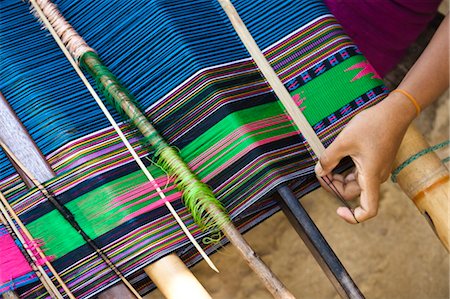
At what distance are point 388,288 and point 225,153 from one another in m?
1.17

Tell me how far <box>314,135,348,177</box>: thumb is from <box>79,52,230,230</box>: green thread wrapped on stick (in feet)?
0.73

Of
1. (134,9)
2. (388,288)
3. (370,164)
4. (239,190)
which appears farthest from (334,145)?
(388,288)

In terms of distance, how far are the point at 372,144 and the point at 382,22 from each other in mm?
643

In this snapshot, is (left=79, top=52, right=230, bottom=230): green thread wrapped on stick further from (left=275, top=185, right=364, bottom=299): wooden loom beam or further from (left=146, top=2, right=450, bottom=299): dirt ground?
(left=146, top=2, right=450, bottom=299): dirt ground

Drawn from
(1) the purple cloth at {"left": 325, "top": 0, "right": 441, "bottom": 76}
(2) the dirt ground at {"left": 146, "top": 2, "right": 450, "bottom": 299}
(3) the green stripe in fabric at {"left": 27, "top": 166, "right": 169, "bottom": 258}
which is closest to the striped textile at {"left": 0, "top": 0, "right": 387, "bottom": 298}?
(3) the green stripe in fabric at {"left": 27, "top": 166, "right": 169, "bottom": 258}

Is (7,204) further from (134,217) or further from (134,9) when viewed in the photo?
(134,9)

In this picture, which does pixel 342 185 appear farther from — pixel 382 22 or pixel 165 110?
pixel 382 22

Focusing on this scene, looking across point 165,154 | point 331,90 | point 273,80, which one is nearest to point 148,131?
point 165,154

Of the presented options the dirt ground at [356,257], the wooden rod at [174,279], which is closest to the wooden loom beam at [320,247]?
the wooden rod at [174,279]

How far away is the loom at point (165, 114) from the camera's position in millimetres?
1111

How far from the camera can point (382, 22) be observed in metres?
1.59

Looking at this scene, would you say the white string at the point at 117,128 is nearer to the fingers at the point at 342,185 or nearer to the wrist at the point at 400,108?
the fingers at the point at 342,185

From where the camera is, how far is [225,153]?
1170 millimetres

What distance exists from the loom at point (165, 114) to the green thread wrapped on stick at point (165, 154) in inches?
1.0
